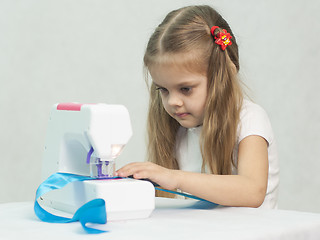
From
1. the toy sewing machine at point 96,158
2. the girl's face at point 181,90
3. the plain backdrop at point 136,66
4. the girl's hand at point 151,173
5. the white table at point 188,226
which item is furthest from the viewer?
the plain backdrop at point 136,66

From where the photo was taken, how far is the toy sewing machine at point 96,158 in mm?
1202

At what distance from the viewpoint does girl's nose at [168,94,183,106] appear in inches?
67.7

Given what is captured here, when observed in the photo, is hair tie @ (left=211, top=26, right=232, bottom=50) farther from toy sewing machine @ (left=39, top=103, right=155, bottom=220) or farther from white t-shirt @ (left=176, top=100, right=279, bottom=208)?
A: toy sewing machine @ (left=39, top=103, right=155, bottom=220)

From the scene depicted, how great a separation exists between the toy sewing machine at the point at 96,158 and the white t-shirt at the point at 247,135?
1.91 feet

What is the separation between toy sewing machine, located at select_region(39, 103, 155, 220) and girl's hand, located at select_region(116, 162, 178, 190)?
5cm

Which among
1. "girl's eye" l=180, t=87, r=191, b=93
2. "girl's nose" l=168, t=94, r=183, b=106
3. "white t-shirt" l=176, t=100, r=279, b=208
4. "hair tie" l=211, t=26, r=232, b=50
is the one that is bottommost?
"white t-shirt" l=176, t=100, r=279, b=208

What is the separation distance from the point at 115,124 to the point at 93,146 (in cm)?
7

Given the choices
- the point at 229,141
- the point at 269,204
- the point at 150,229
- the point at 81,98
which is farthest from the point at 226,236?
the point at 81,98

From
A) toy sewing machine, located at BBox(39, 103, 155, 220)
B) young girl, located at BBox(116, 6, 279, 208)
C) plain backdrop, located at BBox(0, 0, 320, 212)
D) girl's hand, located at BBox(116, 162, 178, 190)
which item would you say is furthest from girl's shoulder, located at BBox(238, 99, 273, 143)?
plain backdrop, located at BBox(0, 0, 320, 212)

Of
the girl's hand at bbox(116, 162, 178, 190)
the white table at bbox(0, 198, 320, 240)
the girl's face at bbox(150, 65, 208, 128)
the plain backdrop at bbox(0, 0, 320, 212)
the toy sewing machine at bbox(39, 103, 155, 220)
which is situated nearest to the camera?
the white table at bbox(0, 198, 320, 240)

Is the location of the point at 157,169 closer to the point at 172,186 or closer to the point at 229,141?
the point at 172,186

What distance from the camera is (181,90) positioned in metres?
1.73

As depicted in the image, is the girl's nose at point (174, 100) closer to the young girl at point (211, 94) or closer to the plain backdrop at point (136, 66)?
the young girl at point (211, 94)

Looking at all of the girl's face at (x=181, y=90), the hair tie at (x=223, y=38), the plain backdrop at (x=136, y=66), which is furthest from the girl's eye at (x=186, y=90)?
the plain backdrop at (x=136, y=66)
